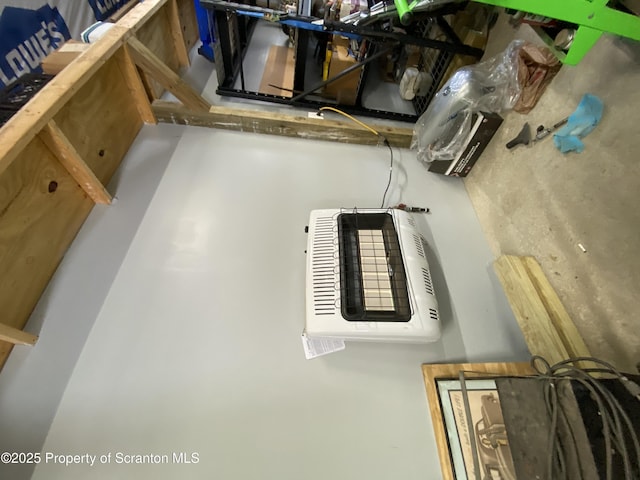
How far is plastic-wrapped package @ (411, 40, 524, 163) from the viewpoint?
124cm

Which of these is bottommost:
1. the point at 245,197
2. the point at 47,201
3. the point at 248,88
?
the point at 47,201


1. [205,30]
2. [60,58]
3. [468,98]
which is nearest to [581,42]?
[468,98]

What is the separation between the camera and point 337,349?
1.07m

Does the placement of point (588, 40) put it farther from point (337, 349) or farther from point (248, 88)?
point (248, 88)

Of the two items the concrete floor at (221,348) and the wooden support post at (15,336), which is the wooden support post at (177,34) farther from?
the wooden support post at (15,336)

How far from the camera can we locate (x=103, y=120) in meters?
1.32

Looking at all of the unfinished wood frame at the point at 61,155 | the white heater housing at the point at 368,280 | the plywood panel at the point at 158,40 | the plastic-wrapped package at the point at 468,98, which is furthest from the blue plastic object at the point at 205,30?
the white heater housing at the point at 368,280

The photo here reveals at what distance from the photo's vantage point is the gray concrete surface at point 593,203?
0.87 m

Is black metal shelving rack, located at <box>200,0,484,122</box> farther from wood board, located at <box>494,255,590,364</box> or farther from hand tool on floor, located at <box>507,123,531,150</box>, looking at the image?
wood board, located at <box>494,255,590,364</box>

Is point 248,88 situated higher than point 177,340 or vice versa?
point 248,88

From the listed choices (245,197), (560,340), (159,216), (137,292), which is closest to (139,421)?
(137,292)

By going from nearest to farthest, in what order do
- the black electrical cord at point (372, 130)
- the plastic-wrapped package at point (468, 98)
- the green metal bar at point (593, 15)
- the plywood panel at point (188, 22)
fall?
1. the green metal bar at point (593, 15)
2. the plastic-wrapped package at point (468, 98)
3. the black electrical cord at point (372, 130)
4. the plywood panel at point (188, 22)

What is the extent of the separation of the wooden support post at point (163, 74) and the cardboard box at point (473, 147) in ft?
4.24

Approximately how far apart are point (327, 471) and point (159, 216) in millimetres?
1145
